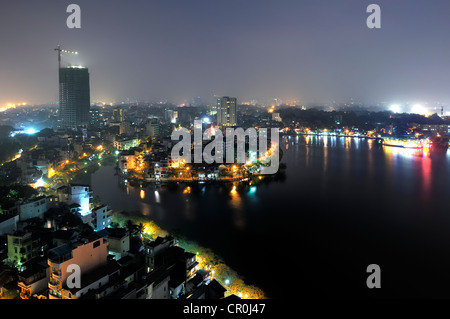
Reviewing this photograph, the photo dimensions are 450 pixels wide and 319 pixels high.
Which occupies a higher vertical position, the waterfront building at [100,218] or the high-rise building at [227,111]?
the high-rise building at [227,111]

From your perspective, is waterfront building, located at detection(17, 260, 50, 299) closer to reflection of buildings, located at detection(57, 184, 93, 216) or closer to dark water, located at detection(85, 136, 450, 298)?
dark water, located at detection(85, 136, 450, 298)

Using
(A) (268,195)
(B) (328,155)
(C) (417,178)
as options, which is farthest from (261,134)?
(A) (268,195)

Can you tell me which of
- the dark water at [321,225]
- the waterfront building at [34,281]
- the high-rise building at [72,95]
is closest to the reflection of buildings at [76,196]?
the dark water at [321,225]

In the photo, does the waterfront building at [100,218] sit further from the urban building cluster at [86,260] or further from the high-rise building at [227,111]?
the high-rise building at [227,111]

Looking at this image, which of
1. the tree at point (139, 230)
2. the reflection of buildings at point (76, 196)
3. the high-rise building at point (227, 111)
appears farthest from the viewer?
the high-rise building at point (227, 111)

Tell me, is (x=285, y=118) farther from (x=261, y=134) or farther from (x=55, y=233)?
(x=55, y=233)

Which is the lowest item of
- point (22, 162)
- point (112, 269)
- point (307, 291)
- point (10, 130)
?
point (307, 291)

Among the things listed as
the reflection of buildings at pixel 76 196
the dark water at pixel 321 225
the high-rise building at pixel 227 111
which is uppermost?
the high-rise building at pixel 227 111
